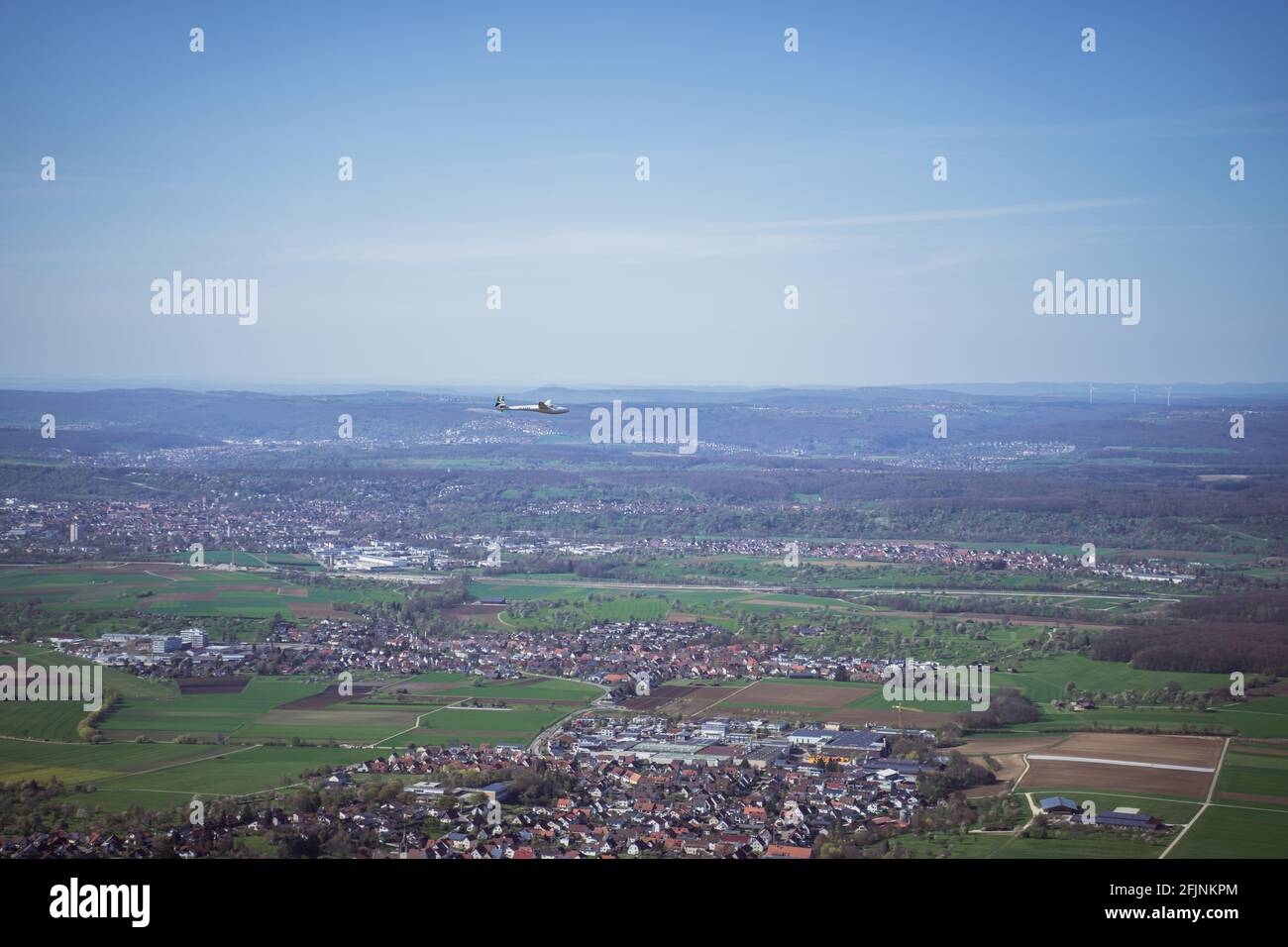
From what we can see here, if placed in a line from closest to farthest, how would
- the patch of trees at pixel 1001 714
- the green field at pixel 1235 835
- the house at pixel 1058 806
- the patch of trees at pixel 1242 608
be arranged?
the green field at pixel 1235 835 → the house at pixel 1058 806 → the patch of trees at pixel 1001 714 → the patch of trees at pixel 1242 608

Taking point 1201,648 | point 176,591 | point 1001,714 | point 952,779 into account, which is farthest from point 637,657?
point 176,591

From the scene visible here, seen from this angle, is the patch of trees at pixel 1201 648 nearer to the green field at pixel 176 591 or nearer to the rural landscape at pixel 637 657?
the rural landscape at pixel 637 657

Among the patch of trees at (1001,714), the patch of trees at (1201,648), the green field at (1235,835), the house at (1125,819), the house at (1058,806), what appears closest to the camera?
the green field at (1235,835)

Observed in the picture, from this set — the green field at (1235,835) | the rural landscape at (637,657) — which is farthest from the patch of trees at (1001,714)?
the green field at (1235,835)

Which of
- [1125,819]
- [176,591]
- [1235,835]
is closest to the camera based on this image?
[1235,835]

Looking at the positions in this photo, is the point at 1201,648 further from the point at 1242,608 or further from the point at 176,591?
the point at 176,591

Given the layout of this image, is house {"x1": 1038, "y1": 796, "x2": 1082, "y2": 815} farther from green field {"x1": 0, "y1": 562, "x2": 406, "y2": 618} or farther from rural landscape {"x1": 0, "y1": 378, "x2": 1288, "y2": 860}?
green field {"x1": 0, "y1": 562, "x2": 406, "y2": 618}

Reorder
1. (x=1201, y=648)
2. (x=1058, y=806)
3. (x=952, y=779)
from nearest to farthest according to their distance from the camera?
(x=1058, y=806), (x=952, y=779), (x=1201, y=648)

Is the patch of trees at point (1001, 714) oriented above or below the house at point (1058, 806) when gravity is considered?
below

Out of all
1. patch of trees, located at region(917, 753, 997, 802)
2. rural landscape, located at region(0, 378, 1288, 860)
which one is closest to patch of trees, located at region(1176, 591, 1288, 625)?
rural landscape, located at region(0, 378, 1288, 860)
